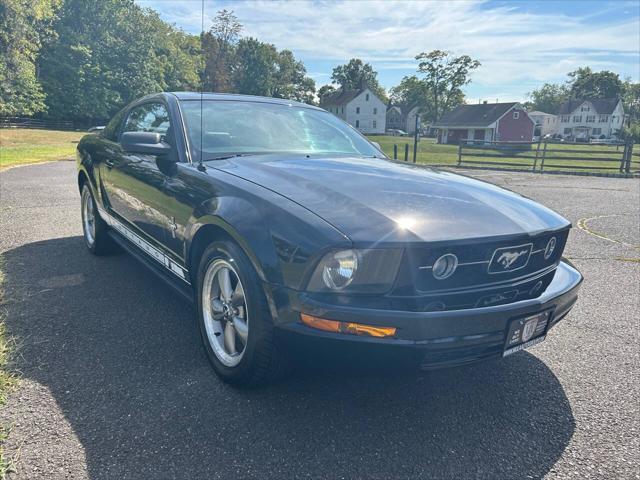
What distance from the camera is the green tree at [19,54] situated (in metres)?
30.2

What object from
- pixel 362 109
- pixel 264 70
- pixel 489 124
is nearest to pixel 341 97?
pixel 362 109

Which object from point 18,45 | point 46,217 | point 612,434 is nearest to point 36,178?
point 46,217

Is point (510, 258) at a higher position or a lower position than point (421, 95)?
lower

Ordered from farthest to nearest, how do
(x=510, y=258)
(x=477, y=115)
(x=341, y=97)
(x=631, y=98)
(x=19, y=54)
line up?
(x=631, y=98) < (x=341, y=97) < (x=477, y=115) < (x=19, y=54) < (x=510, y=258)

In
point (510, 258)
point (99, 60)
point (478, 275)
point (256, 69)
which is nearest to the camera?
point (478, 275)

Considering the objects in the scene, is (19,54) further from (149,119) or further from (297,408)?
(297,408)

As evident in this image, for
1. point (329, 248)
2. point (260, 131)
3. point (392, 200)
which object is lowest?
point (329, 248)

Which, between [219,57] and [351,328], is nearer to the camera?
[351,328]

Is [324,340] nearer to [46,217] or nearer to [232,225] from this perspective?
[232,225]

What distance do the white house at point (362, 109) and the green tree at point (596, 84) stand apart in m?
57.4

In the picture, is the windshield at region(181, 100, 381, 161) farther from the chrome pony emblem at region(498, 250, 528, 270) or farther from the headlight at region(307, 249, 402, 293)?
the chrome pony emblem at region(498, 250, 528, 270)

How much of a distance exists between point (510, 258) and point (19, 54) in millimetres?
39487

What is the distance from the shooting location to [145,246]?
347cm

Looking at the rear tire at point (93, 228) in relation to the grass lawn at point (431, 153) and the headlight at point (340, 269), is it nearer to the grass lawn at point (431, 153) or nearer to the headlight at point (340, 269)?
the headlight at point (340, 269)
